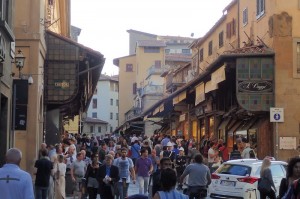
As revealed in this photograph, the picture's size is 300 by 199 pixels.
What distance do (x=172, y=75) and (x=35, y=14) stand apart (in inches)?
1301

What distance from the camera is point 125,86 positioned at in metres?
96.4

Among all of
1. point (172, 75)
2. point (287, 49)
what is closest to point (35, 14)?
point (287, 49)

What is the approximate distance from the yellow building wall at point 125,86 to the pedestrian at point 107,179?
77.7 meters

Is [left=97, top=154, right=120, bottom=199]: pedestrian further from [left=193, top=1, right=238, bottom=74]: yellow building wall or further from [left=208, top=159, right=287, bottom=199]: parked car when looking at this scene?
[left=193, top=1, right=238, bottom=74]: yellow building wall

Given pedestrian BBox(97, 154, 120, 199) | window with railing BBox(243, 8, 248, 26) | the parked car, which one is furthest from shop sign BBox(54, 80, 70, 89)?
window with railing BBox(243, 8, 248, 26)

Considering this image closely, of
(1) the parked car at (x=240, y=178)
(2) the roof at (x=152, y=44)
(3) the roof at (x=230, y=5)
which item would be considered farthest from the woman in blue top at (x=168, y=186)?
(2) the roof at (x=152, y=44)

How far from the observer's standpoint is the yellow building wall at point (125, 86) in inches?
3703

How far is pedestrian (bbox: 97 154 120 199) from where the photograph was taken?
15.1 metres

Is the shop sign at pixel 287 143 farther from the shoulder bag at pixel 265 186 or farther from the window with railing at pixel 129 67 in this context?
the window with railing at pixel 129 67

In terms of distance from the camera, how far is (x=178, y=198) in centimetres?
732

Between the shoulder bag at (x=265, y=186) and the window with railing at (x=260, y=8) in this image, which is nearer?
the shoulder bag at (x=265, y=186)

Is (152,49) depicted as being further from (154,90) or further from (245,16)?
(245,16)

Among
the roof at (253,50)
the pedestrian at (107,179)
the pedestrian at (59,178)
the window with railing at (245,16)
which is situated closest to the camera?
the pedestrian at (107,179)

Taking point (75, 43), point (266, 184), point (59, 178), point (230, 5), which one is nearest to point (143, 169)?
point (59, 178)
